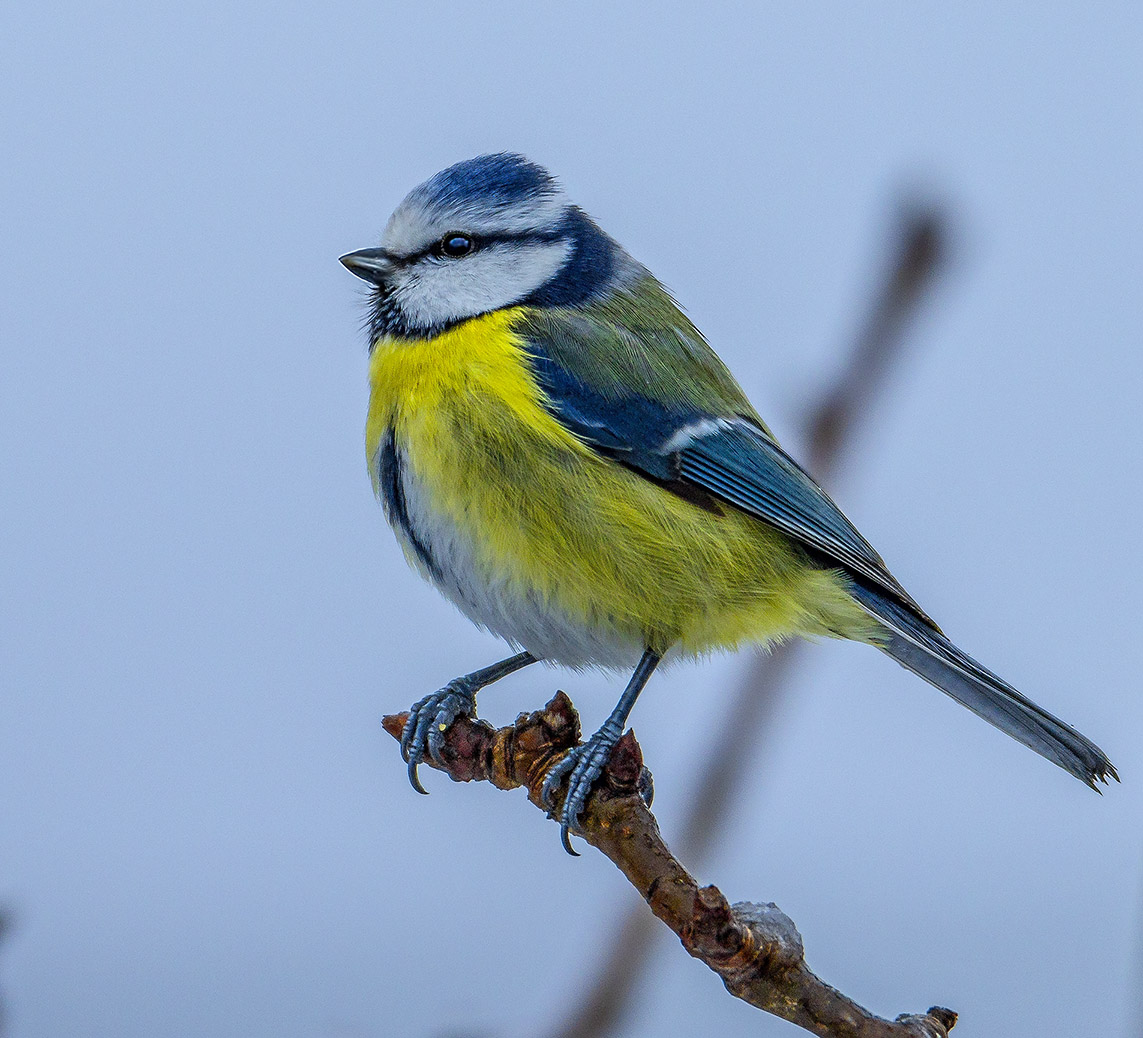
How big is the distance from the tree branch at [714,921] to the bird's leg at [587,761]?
24 mm

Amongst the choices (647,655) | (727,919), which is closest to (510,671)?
(647,655)

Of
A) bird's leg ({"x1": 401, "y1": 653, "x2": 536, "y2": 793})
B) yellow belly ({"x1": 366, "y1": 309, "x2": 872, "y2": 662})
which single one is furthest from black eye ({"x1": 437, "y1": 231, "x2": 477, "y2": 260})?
bird's leg ({"x1": 401, "y1": 653, "x2": 536, "y2": 793})

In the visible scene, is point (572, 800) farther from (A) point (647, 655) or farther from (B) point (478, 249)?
(B) point (478, 249)

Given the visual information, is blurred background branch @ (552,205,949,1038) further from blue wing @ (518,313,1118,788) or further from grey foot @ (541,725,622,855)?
blue wing @ (518,313,1118,788)

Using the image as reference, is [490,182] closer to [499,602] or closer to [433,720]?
[499,602]

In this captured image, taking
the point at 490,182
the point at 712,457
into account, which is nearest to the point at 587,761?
the point at 712,457

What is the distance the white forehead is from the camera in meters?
1.33

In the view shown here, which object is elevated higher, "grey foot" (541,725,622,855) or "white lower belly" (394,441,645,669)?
"white lower belly" (394,441,645,669)

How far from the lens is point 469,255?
1.34 m

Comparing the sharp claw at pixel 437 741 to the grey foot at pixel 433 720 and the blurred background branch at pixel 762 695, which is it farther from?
the blurred background branch at pixel 762 695

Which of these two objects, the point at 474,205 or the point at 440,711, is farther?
the point at 474,205

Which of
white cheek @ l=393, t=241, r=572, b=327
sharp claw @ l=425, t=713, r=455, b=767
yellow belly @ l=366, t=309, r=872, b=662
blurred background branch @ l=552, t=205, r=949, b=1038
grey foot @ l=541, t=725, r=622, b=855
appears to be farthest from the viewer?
white cheek @ l=393, t=241, r=572, b=327

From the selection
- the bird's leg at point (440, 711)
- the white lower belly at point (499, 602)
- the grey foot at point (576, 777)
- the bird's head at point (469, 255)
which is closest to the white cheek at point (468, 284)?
the bird's head at point (469, 255)

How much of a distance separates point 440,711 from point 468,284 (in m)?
0.46
